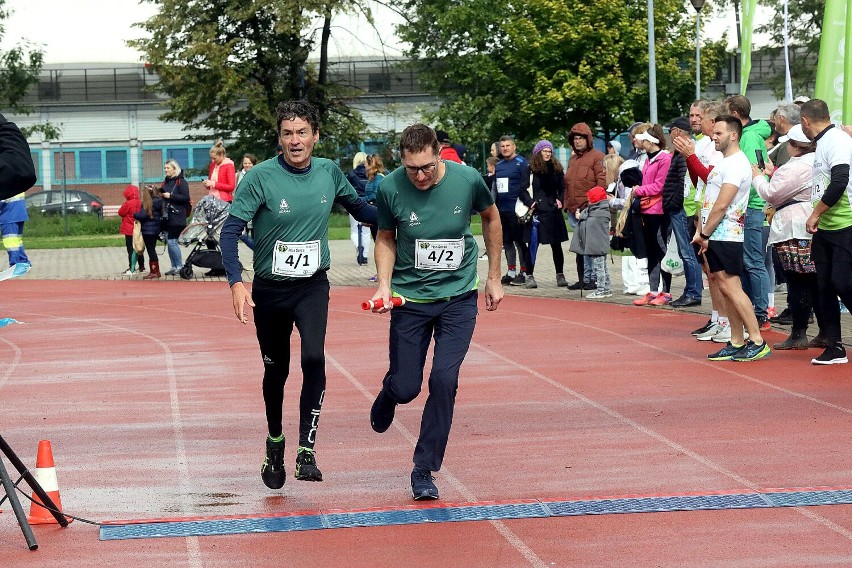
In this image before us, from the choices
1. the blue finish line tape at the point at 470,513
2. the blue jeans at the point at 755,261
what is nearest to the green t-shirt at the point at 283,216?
the blue finish line tape at the point at 470,513

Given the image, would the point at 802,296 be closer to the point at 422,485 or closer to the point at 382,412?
the point at 382,412

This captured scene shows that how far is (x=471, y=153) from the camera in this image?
40312 mm

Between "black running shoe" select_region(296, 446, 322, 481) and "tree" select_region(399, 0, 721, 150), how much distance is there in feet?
150

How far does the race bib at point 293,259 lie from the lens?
7035 mm

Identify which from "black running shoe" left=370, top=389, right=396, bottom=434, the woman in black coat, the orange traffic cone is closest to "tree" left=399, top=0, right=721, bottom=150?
the woman in black coat

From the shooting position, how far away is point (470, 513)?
6531mm

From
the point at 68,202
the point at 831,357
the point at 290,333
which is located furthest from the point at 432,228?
the point at 68,202

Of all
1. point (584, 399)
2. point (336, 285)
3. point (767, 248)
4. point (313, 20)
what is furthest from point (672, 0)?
point (584, 399)

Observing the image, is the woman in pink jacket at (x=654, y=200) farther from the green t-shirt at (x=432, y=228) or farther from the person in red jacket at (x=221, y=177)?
the green t-shirt at (x=432, y=228)

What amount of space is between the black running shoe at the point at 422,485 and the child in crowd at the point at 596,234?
10.4m

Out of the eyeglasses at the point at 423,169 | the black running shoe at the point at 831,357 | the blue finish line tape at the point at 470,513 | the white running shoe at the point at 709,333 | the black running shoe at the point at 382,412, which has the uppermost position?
the eyeglasses at the point at 423,169

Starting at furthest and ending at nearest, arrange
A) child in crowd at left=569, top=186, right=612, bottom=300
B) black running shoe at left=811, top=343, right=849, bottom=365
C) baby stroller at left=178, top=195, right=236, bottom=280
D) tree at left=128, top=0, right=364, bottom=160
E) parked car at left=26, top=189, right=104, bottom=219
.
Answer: tree at left=128, top=0, right=364, bottom=160 → parked car at left=26, top=189, right=104, bottom=219 → baby stroller at left=178, top=195, right=236, bottom=280 → child in crowd at left=569, top=186, right=612, bottom=300 → black running shoe at left=811, top=343, right=849, bottom=365

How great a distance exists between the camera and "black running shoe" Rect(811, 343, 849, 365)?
36.1ft

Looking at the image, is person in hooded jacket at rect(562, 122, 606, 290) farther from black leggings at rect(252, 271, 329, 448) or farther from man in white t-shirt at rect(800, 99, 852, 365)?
black leggings at rect(252, 271, 329, 448)
